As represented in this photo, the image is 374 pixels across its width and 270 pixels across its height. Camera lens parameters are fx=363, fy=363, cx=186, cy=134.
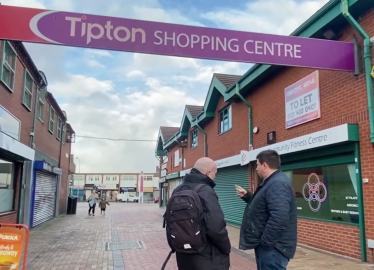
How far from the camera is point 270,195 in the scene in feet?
11.4

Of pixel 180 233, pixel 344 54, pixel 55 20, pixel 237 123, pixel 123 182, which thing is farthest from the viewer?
pixel 123 182

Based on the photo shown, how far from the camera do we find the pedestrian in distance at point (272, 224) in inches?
132

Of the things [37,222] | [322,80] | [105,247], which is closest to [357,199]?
[322,80]

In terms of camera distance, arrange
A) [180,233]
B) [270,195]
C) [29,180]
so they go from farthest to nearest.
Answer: [29,180], [270,195], [180,233]

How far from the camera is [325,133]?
25.7ft

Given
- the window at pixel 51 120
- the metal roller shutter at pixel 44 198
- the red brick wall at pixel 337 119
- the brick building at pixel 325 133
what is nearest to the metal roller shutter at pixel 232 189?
the brick building at pixel 325 133

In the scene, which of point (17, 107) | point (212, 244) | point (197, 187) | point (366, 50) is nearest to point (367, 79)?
point (366, 50)

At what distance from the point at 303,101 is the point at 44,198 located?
39.9 ft

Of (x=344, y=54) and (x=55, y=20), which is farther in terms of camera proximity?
(x=344, y=54)

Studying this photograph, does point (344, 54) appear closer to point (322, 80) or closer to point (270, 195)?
point (322, 80)

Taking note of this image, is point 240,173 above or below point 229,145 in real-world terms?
below

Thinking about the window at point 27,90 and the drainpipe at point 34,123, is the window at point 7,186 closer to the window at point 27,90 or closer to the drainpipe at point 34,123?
the drainpipe at point 34,123

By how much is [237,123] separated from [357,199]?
684cm

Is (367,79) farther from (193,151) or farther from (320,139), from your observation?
(193,151)
